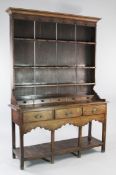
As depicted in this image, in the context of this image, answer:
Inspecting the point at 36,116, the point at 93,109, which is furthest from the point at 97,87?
the point at 36,116

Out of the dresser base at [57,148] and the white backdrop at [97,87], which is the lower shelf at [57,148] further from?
the white backdrop at [97,87]

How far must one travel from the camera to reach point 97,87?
212 inches

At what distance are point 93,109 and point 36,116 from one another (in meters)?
0.86

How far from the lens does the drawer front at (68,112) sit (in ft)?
11.4

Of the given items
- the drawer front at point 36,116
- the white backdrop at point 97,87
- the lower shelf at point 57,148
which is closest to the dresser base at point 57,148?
the lower shelf at point 57,148

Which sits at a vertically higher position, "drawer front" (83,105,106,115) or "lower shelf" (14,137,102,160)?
"drawer front" (83,105,106,115)

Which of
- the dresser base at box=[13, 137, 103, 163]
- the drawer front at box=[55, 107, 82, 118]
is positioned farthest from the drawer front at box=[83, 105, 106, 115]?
the dresser base at box=[13, 137, 103, 163]

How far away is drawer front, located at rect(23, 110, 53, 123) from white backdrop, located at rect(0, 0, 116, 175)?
0.60m

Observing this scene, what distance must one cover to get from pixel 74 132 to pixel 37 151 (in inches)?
60.1

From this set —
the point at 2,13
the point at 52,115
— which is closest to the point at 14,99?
the point at 52,115

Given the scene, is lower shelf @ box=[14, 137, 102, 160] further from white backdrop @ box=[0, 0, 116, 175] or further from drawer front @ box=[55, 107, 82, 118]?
drawer front @ box=[55, 107, 82, 118]

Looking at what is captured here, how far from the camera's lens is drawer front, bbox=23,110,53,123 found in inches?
128

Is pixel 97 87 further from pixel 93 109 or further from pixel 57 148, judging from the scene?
pixel 57 148

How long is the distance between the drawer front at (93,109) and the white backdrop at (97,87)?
590 mm
